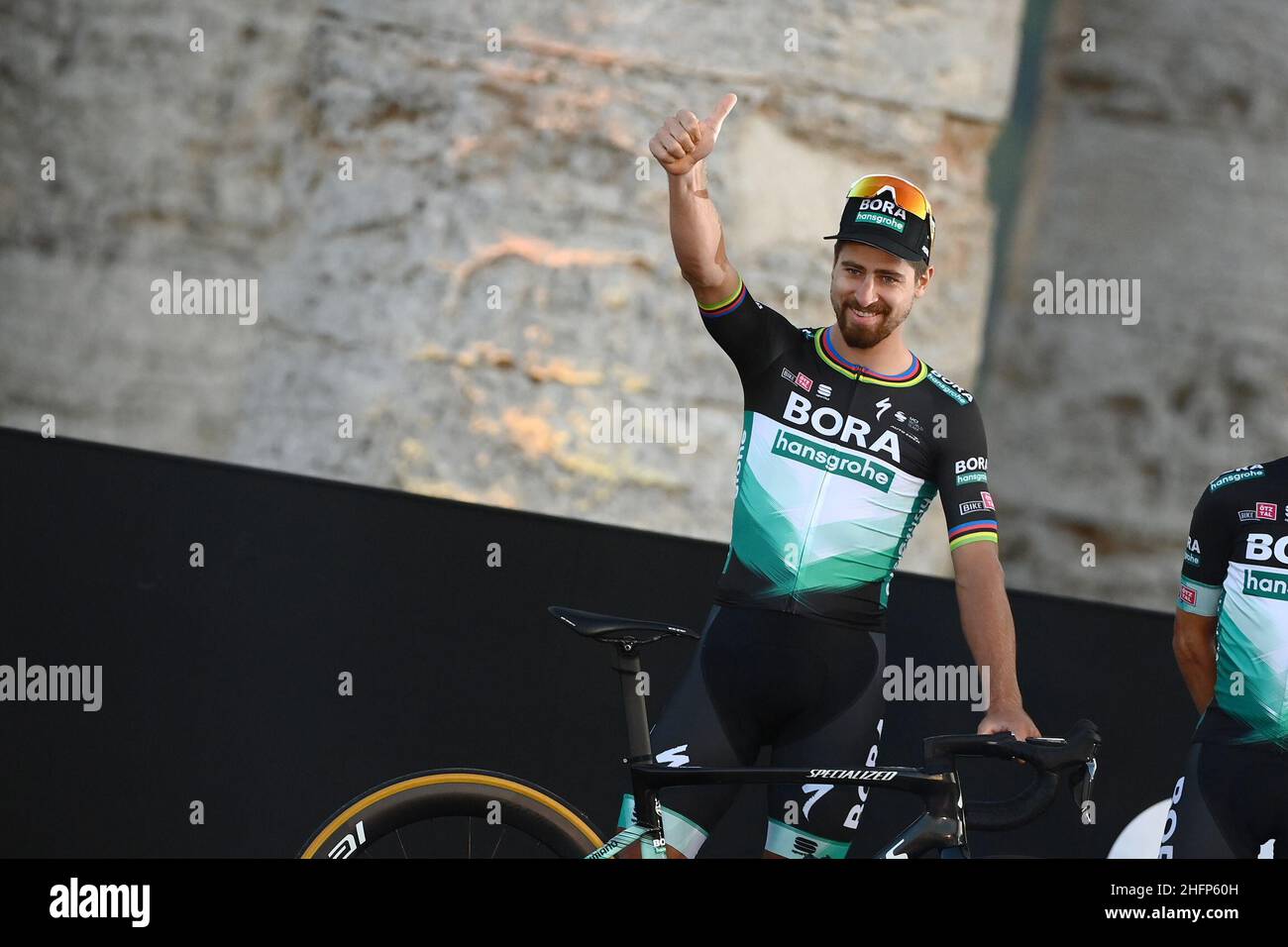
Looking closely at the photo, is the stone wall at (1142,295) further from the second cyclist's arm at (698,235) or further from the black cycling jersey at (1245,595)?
the second cyclist's arm at (698,235)

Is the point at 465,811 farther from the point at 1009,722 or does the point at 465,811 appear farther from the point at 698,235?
the point at 698,235

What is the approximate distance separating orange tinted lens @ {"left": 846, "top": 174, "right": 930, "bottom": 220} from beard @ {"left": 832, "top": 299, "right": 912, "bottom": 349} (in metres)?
0.20

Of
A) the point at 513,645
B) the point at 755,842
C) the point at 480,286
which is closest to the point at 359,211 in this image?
the point at 480,286

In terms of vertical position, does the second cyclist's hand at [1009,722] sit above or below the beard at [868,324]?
below

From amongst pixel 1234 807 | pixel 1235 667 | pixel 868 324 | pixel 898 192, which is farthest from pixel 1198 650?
pixel 898 192

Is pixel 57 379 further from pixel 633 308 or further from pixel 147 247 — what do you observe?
pixel 633 308

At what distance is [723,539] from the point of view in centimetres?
414

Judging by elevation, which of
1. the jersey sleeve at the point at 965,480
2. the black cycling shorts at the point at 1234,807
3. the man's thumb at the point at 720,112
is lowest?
the black cycling shorts at the point at 1234,807

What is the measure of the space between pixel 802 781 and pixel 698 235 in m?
1.12

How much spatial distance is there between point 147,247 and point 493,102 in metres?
1.18

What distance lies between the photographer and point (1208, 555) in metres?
3.10

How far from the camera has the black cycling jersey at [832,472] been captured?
2.99m

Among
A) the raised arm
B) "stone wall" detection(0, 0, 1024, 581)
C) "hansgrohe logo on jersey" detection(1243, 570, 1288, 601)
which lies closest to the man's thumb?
the raised arm

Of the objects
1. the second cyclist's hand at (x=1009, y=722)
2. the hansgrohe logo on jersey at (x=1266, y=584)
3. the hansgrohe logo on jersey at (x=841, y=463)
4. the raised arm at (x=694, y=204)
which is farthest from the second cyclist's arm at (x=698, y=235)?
the hansgrohe logo on jersey at (x=1266, y=584)
